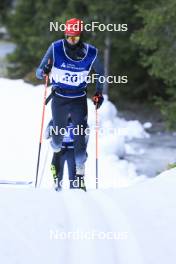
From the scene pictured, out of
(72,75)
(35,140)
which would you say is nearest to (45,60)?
(72,75)

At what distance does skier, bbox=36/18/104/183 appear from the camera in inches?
276

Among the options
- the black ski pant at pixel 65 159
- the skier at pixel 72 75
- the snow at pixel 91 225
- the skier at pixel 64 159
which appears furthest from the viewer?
the black ski pant at pixel 65 159

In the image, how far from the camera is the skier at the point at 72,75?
700 centimetres

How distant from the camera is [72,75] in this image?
7.13m

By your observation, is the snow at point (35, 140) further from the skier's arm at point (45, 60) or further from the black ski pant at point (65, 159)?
the skier's arm at point (45, 60)

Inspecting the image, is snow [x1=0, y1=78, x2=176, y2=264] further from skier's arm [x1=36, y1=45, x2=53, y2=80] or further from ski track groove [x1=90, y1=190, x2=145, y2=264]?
skier's arm [x1=36, y1=45, x2=53, y2=80]

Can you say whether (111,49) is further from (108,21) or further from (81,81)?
(81,81)

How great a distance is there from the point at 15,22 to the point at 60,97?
60.0 feet

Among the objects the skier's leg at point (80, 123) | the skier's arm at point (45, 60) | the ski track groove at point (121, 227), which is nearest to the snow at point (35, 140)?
the skier's leg at point (80, 123)

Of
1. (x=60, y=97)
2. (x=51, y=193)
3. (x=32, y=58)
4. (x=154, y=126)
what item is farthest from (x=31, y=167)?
(x=32, y=58)

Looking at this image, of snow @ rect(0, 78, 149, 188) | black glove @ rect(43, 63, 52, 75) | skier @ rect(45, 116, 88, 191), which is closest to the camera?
black glove @ rect(43, 63, 52, 75)

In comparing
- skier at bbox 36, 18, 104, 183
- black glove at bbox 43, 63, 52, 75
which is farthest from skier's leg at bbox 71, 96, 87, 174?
black glove at bbox 43, 63, 52, 75

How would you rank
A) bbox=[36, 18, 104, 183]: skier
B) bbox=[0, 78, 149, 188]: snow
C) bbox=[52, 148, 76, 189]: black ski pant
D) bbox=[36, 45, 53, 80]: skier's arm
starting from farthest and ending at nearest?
bbox=[0, 78, 149, 188]: snow, bbox=[52, 148, 76, 189]: black ski pant, bbox=[36, 45, 53, 80]: skier's arm, bbox=[36, 18, 104, 183]: skier

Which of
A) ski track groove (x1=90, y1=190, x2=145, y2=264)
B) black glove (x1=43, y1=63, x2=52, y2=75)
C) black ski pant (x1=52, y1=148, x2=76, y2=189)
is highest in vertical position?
black glove (x1=43, y1=63, x2=52, y2=75)
